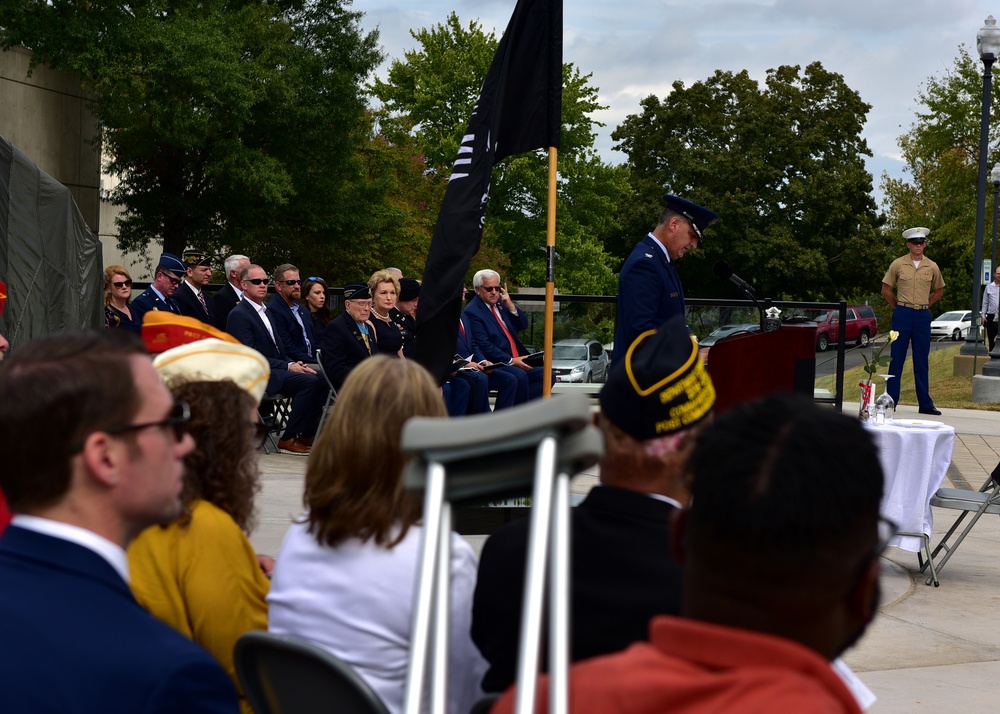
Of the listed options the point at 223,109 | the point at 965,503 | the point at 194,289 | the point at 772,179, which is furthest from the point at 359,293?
the point at 772,179

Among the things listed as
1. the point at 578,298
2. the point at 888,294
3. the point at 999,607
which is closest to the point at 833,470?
the point at 999,607

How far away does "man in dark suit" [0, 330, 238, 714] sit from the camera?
164 cm

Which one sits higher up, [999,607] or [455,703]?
[455,703]

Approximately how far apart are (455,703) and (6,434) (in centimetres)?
128

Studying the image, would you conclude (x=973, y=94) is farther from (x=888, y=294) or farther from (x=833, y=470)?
(x=833, y=470)

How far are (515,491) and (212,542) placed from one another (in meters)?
1.54

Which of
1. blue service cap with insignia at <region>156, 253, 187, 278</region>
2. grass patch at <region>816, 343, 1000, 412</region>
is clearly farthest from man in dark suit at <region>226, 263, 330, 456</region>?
grass patch at <region>816, 343, 1000, 412</region>

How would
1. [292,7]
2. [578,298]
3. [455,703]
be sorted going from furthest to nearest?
[292,7] < [578,298] < [455,703]

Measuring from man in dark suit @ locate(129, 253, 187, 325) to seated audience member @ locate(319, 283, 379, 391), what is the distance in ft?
7.30

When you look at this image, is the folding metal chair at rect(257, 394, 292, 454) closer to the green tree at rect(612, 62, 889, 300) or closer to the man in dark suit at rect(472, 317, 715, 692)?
the man in dark suit at rect(472, 317, 715, 692)

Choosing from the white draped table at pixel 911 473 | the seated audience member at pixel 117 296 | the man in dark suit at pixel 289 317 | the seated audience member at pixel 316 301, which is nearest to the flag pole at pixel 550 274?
the white draped table at pixel 911 473

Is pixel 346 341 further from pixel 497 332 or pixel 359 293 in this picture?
pixel 497 332

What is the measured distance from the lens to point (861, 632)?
137cm

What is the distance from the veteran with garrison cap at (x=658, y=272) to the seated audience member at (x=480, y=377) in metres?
3.86
